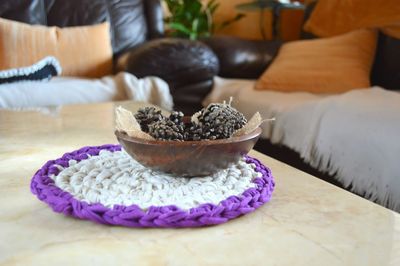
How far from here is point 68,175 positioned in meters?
0.62

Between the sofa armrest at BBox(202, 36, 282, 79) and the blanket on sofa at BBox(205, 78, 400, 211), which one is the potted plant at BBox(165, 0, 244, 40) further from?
the blanket on sofa at BBox(205, 78, 400, 211)

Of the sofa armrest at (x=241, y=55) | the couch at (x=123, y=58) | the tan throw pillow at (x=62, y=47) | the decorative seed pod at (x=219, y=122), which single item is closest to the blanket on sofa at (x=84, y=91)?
the couch at (x=123, y=58)

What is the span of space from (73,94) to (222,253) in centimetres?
127

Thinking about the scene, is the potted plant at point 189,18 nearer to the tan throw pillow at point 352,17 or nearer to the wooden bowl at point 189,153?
the tan throw pillow at point 352,17

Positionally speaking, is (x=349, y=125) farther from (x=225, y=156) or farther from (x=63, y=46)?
(x=63, y=46)

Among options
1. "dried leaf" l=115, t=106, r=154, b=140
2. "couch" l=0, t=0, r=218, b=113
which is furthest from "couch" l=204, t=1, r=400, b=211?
"dried leaf" l=115, t=106, r=154, b=140

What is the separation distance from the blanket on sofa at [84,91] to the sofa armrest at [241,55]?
14.4 inches

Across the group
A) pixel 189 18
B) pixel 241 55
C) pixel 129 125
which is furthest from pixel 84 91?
pixel 189 18

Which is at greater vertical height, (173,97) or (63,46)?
(63,46)

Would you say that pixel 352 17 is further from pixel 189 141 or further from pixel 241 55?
pixel 189 141

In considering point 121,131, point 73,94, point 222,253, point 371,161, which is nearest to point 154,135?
point 121,131

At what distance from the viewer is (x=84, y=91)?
1602 mm

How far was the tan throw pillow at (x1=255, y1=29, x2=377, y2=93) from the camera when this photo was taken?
1.60 m

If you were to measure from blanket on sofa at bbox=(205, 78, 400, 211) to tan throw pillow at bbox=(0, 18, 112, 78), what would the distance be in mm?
819
